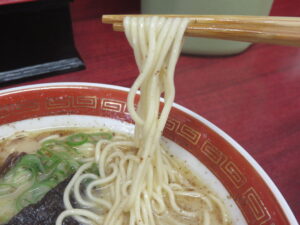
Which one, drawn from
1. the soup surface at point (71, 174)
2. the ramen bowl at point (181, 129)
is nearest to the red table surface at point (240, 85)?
the ramen bowl at point (181, 129)

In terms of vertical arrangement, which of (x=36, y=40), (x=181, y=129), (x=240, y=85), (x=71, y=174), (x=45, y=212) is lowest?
(x=45, y=212)

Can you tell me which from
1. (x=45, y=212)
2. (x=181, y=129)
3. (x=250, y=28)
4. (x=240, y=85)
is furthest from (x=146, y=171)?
(x=240, y=85)

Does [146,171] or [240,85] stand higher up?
[240,85]

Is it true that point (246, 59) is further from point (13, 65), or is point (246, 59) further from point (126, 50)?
point (13, 65)

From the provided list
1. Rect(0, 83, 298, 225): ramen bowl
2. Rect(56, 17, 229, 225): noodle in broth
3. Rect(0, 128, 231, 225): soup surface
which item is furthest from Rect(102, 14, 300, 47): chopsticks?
Rect(0, 128, 231, 225): soup surface

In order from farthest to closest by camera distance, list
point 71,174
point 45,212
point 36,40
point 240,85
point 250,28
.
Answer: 1. point 240,85
2. point 36,40
3. point 71,174
4. point 45,212
5. point 250,28

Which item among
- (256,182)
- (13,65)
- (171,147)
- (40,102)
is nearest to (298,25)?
(256,182)

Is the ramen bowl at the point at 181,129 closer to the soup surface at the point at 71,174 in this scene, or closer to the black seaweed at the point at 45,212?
the soup surface at the point at 71,174

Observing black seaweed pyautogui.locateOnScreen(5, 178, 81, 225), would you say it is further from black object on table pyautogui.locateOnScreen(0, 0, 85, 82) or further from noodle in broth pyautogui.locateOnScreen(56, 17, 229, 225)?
black object on table pyautogui.locateOnScreen(0, 0, 85, 82)

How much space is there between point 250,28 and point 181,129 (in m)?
0.59

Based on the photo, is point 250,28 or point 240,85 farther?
point 240,85

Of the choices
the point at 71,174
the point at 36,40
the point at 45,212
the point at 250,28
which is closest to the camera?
the point at 250,28

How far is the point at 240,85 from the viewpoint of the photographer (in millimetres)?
1856

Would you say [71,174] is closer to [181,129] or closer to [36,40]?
[181,129]
